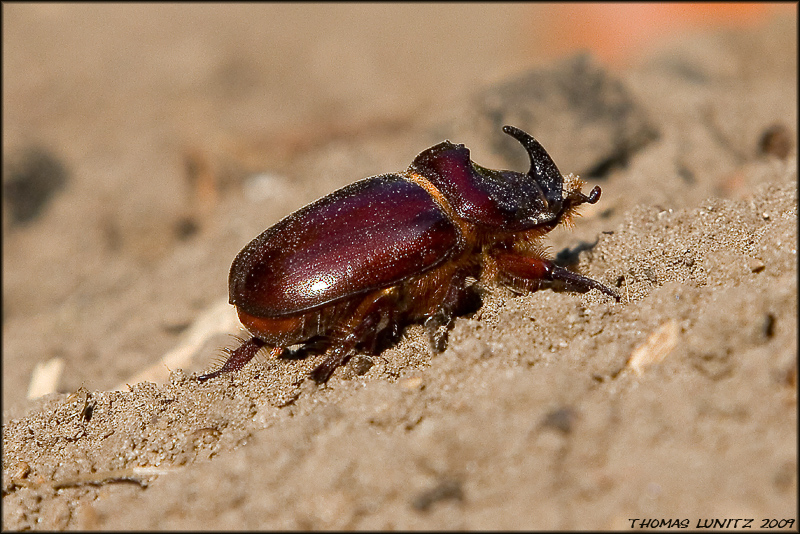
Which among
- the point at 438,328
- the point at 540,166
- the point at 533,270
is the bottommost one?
the point at 438,328

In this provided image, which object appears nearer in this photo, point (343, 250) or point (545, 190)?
point (343, 250)

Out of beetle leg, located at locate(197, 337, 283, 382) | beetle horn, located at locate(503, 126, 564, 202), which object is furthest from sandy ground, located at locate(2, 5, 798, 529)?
beetle horn, located at locate(503, 126, 564, 202)

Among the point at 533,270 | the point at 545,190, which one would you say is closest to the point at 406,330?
the point at 533,270

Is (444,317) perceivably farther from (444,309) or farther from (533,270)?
(533,270)

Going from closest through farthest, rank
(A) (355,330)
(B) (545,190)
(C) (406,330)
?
1. (A) (355,330)
2. (C) (406,330)
3. (B) (545,190)

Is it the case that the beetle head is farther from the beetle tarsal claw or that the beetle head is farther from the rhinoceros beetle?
the beetle tarsal claw

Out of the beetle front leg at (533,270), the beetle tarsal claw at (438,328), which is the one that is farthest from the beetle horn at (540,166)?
the beetle tarsal claw at (438,328)
